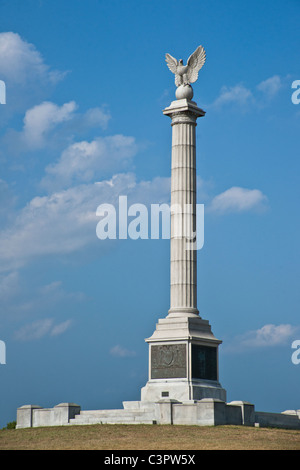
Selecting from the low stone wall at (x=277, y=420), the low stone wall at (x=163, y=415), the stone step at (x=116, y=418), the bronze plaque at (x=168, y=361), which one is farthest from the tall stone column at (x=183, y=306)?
the stone step at (x=116, y=418)

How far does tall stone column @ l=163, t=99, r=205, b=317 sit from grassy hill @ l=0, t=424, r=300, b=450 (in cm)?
886

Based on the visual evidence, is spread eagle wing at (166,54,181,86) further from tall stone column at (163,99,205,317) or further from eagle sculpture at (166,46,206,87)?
tall stone column at (163,99,205,317)

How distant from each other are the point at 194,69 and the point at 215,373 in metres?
16.9

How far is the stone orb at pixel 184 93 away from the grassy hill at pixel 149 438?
18.7 metres

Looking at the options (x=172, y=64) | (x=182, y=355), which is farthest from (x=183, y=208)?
(x=172, y=64)

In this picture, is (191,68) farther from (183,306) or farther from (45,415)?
(45,415)

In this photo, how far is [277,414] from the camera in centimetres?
4291

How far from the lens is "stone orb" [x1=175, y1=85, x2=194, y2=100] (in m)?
46.2

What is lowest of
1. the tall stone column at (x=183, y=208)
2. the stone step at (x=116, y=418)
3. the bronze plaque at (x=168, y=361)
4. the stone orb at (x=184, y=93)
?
the stone step at (x=116, y=418)

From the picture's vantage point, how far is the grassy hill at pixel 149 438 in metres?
32.0

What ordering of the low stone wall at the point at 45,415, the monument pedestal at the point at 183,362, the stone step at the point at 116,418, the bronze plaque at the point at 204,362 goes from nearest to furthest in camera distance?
the stone step at the point at 116,418 < the low stone wall at the point at 45,415 < the monument pedestal at the point at 183,362 < the bronze plaque at the point at 204,362

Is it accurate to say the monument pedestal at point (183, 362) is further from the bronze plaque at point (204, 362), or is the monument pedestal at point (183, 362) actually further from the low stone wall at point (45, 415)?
the low stone wall at point (45, 415)

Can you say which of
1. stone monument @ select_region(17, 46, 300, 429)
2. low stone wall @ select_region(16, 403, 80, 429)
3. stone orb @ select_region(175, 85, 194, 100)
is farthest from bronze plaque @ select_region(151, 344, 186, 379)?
stone orb @ select_region(175, 85, 194, 100)
